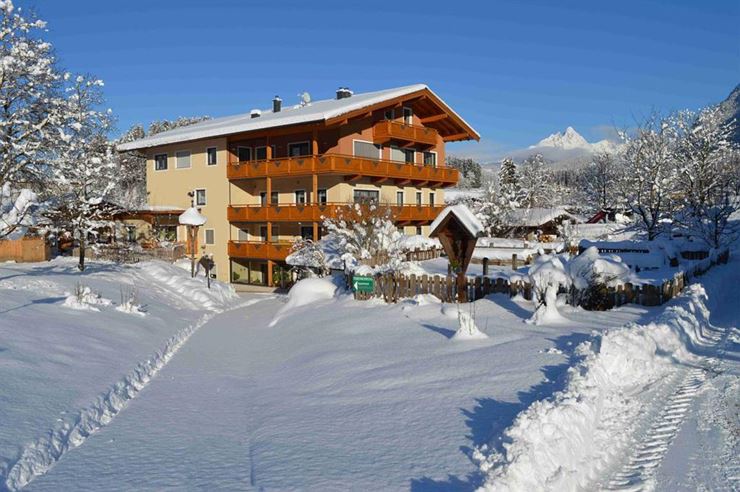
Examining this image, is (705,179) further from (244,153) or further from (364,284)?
(244,153)

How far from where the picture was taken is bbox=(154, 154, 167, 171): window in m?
39.4

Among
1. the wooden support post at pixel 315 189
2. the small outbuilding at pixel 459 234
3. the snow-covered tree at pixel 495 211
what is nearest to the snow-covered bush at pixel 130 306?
the small outbuilding at pixel 459 234

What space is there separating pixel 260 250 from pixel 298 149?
21.0ft

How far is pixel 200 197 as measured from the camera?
37094 millimetres

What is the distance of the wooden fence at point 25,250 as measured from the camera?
2619cm

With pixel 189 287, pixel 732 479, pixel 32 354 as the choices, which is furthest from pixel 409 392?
pixel 189 287

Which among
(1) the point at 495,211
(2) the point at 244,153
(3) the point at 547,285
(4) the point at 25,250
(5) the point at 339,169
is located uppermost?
(2) the point at 244,153

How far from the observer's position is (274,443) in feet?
22.9

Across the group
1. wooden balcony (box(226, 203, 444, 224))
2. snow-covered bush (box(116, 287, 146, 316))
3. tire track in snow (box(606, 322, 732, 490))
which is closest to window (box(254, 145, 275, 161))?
wooden balcony (box(226, 203, 444, 224))

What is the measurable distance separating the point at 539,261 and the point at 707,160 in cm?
2382

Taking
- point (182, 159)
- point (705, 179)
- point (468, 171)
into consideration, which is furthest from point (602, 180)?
point (182, 159)

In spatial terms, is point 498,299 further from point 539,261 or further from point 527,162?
point 527,162

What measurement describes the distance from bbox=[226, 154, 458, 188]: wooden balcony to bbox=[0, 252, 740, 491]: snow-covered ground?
1737cm

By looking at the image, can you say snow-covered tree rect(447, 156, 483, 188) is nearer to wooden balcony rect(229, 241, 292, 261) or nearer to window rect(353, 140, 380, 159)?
window rect(353, 140, 380, 159)
